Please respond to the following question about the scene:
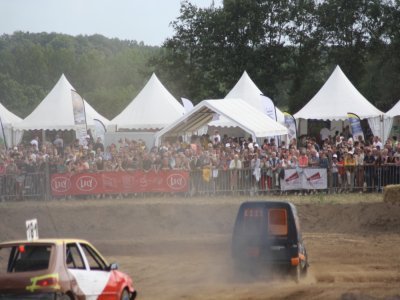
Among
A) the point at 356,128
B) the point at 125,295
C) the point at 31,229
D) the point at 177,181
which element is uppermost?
the point at 356,128

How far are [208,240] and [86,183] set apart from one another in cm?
622

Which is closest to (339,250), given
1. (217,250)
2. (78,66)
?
(217,250)

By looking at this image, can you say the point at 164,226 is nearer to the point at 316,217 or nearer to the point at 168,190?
the point at 168,190

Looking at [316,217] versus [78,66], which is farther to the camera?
[78,66]

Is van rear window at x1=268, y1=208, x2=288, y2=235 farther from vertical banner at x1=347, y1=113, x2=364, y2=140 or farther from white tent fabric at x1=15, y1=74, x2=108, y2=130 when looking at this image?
white tent fabric at x1=15, y1=74, x2=108, y2=130

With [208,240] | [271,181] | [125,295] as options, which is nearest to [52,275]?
[125,295]

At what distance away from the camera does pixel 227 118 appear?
33.3 m

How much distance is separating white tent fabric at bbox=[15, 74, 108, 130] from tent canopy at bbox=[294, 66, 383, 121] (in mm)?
12042

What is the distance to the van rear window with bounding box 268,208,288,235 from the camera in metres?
17.4

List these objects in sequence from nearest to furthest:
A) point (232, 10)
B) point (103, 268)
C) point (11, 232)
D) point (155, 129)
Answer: point (103, 268) → point (11, 232) → point (155, 129) → point (232, 10)

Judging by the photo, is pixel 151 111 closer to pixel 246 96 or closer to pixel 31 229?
pixel 246 96

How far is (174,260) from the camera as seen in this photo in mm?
22047

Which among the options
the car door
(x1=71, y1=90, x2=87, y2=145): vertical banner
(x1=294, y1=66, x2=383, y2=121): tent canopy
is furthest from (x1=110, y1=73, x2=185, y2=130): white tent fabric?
the car door

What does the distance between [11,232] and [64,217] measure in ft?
6.31
